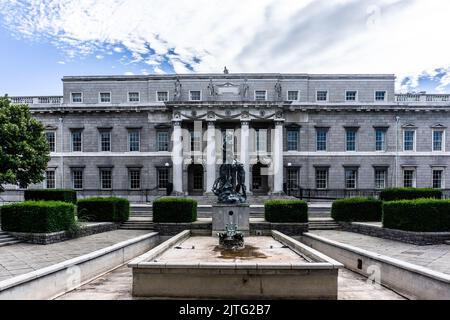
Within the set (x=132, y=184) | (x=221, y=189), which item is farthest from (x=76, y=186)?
(x=221, y=189)

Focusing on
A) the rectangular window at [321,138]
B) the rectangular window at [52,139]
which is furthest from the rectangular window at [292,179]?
the rectangular window at [52,139]

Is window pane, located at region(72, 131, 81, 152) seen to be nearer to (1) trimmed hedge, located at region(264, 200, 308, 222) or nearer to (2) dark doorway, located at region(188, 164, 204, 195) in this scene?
(2) dark doorway, located at region(188, 164, 204, 195)

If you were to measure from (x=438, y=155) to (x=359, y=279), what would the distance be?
29.5 m

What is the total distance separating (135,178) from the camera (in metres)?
32.7

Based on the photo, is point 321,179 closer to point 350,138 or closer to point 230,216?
point 350,138

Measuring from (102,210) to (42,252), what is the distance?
6863 mm

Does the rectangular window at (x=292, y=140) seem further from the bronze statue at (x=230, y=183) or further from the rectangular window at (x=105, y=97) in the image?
the rectangular window at (x=105, y=97)

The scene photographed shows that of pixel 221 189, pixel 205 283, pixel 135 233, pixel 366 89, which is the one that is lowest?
pixel 135 233

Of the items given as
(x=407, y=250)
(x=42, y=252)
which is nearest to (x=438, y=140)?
(x=407, y=250)

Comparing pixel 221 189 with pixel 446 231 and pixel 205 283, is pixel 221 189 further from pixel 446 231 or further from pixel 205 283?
pixel 446 231

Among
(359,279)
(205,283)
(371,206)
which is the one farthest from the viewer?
(371,206)

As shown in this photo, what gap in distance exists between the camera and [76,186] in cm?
3284
